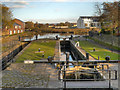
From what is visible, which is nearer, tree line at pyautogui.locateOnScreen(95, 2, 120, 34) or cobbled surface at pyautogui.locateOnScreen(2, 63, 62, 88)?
cobbled surface at pyautogui.locateOnScreen(2, 63, 62, 88)

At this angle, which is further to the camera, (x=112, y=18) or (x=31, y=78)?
(x=112, y=18)

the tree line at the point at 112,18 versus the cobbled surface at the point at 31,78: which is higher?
the tree line at the point at 112,18

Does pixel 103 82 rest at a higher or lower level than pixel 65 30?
lower

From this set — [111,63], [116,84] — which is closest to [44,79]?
[116,84]

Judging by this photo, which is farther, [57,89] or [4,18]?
[4,18]

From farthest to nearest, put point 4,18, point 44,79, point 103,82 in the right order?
point 4,18 < point 44,79 < point 103,82

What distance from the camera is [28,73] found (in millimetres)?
7035

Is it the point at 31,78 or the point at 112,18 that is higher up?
the point at 112,18

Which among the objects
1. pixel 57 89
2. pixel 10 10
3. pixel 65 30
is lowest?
pixel 57 89

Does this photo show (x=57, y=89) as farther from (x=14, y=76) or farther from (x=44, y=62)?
(x=44, y=62)

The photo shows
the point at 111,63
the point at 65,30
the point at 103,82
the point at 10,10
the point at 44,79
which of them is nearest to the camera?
the point at 103,82

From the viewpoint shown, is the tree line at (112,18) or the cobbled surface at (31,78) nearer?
the cobbled surface at (31,78)

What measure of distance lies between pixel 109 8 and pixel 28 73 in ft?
68.7

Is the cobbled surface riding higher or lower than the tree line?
lower
